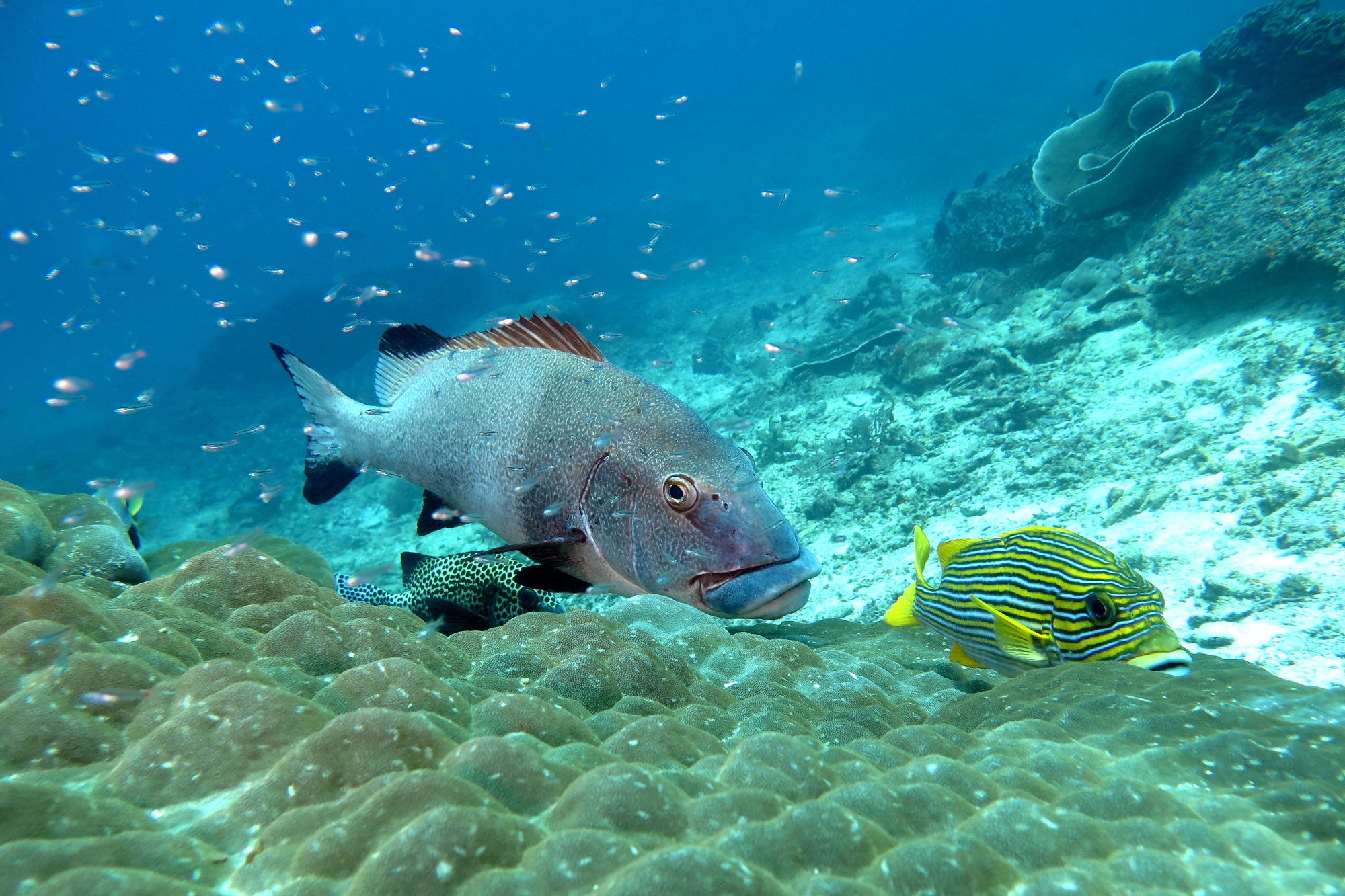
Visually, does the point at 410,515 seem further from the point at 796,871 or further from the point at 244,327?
the point at 244,327

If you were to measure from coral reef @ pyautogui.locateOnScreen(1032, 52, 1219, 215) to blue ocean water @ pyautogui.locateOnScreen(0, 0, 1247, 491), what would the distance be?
15392 millimetres

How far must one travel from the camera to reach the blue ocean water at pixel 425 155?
93.5 ft

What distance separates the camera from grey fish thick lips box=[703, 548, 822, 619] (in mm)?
1748

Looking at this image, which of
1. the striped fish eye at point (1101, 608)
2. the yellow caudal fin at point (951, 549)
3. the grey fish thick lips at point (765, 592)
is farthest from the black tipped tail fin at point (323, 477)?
the striped fish eye at point (1101, 608)

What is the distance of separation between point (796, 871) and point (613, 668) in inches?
42.2

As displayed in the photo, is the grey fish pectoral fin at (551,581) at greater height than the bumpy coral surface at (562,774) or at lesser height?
greater

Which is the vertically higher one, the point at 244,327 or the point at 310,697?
the point at 244,327

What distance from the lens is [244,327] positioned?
94.7 ft

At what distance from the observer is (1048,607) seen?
240cm

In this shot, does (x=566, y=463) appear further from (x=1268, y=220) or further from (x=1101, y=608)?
(x=1268, y=220)

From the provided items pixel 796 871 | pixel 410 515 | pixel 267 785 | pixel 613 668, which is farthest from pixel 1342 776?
pixel 410 515

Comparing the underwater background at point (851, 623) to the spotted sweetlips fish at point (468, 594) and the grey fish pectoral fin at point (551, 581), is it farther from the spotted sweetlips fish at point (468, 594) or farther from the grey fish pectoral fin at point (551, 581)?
the spotted sweetlips fish at point (468, 594)

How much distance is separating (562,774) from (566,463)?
1.13 metres

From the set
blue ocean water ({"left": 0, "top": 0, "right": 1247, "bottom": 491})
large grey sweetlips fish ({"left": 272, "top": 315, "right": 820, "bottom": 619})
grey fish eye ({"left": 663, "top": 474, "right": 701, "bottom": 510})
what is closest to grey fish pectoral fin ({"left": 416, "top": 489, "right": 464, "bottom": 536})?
large grey sweetlips fish ({"left": 272, "top": 315, "right": 820, "bottom": 619})
